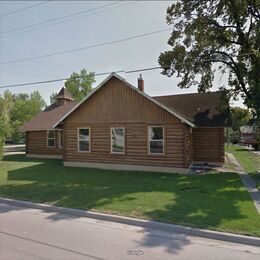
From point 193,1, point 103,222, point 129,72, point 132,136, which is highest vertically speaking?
point 193,1

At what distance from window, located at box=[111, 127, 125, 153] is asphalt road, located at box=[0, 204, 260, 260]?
10690 mm

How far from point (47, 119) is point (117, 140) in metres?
12.5

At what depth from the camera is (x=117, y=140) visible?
776 inches

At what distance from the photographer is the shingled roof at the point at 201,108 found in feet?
69.2

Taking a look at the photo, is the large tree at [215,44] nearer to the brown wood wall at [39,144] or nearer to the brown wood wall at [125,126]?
the brown wood wall at [125,126]

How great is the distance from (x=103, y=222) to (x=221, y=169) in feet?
40.2

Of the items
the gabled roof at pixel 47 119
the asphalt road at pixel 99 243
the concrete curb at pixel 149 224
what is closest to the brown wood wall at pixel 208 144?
the gabled roof at pixel 47 119

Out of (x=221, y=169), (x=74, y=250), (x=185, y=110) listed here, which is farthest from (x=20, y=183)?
(x=185, y=110)

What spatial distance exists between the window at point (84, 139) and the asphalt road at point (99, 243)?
12.0 metres

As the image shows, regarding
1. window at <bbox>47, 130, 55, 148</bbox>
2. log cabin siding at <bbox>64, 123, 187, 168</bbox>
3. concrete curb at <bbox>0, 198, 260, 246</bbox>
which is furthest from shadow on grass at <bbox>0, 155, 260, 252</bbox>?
window at <bbox>47, 130, 55, 148</bbox>

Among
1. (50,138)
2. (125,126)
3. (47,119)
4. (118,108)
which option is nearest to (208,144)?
(125,126)

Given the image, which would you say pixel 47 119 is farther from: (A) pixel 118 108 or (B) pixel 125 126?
(B) pixel 125 126

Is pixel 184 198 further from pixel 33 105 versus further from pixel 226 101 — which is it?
pixel 33 105

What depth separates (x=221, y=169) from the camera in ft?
63.8
